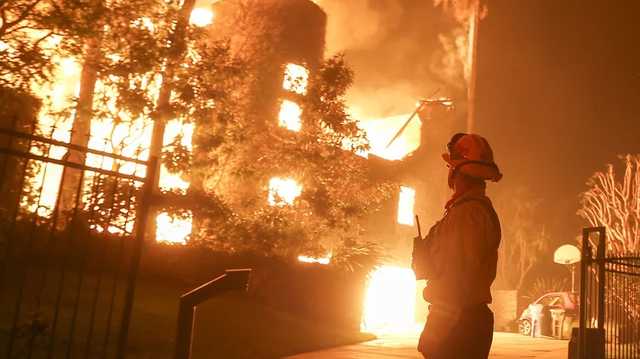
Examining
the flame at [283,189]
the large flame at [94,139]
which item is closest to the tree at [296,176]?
the flame at [283,189]

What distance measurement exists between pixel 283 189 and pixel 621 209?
566 inches

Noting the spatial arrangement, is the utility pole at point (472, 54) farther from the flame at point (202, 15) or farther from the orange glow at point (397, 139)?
the flame at point (202, 15)

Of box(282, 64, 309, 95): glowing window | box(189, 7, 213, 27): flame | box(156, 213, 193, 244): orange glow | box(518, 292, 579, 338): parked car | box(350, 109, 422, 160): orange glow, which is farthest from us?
box(350, 109, 422, 160): orange glow

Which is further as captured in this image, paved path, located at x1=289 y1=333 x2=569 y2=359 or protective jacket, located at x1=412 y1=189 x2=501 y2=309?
paved path, located at x1=289 y1=333 x2=569 y2=359

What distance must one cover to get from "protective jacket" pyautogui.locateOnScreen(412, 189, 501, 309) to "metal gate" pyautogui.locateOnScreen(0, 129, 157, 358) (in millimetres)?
2571

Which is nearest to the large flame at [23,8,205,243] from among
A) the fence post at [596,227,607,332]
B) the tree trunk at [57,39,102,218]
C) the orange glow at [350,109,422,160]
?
the tree trunk at [57,39,102,218]

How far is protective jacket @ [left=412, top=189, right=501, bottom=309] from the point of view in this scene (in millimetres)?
3236

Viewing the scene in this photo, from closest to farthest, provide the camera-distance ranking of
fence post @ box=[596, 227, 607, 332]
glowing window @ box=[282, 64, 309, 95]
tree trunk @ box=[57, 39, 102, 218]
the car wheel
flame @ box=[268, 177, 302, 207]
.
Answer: fence post @ box=[596, 227, 607, 332] → tree trunk @ box=[57, 39, 102, 218] → flame @ box=[268, 177, 302, 207] → glowing window @ box=[282, 64, 309, 95] → the car wheel

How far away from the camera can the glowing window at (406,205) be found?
87.5ft

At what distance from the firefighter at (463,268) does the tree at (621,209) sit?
19.9 meters

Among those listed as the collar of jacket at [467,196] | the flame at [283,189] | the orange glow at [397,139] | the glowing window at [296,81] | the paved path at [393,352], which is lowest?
the paved path at [393,352]

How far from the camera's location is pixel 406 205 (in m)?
27.2

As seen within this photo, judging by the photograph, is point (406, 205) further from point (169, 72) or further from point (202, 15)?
point (169, 72)

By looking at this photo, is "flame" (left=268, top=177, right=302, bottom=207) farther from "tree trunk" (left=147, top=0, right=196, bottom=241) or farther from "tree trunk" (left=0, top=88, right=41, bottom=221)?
"tree trunk" (left=0, top=88, right=41, bottom=221)
